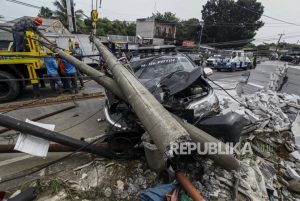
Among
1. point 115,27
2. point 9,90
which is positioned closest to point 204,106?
point 9,90

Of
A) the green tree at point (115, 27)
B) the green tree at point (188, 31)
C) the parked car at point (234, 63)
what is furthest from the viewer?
the green tree at point (188, 31)

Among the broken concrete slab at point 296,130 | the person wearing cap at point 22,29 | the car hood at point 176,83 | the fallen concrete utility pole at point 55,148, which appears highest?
the person wearing cap at point 22,29

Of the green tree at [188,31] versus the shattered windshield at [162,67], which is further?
the green tree at [188,31]

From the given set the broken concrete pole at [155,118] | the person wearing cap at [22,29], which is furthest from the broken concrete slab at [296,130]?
the person wearing cap at [22,29]

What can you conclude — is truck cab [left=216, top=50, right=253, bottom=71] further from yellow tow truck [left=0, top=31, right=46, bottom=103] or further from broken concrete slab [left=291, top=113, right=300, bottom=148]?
yellow tow truck [left=0, top=31, right=46, bottom=103]

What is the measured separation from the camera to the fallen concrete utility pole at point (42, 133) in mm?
2842

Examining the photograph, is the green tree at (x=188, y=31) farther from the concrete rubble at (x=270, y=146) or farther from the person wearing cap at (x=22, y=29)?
the person wearing cap at (x=22, y=29)

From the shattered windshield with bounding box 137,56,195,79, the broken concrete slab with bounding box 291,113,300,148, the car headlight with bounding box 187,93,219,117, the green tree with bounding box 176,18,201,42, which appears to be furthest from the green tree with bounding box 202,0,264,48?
the car headlight with bounding box 187,93,219,117

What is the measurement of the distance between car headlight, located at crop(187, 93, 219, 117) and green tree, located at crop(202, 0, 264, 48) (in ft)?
142

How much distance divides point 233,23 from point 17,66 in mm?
45366

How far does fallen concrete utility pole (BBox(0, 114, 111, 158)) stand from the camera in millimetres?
2842

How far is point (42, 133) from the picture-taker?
3.05 metres

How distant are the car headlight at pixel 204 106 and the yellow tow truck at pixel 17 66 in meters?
5.17

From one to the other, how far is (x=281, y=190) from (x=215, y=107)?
177 centimetres
